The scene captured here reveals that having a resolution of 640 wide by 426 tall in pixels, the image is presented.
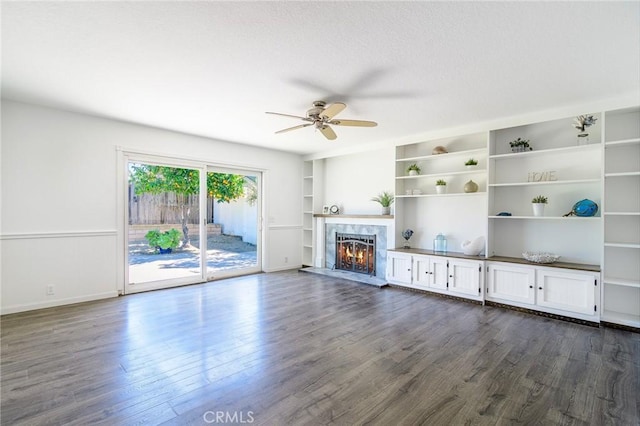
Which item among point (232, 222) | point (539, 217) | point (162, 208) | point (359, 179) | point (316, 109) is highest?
point (316, 109)

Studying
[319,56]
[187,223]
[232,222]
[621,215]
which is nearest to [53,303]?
[187,223]

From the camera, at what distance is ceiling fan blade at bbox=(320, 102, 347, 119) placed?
10.2 ft

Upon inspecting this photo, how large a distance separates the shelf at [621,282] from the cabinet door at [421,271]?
2093 mm

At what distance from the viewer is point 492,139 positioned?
4.58 m

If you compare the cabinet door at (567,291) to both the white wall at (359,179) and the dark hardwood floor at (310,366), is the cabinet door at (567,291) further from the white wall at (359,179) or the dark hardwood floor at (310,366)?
the white wall at (359,179)

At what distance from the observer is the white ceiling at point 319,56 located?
2.09 meters

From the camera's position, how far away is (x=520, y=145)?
433cm

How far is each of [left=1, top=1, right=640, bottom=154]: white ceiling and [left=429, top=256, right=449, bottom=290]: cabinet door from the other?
2189 mm

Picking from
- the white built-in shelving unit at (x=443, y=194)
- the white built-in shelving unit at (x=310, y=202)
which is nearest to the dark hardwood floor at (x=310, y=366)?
the white built-in shelving unit at (x=443, y=194)

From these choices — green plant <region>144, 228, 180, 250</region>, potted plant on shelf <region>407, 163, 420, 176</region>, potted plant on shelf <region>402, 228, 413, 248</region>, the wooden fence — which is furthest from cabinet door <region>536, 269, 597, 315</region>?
green plant <region>144, 228, 180, 250</region>

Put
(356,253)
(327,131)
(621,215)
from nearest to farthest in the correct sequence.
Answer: (621,215)
(327,131)
(356,253)

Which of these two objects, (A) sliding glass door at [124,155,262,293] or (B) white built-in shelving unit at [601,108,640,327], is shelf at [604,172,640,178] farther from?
(A) sliding glass door at [124,155,262,293]

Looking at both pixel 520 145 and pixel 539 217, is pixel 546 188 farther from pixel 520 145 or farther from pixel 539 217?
pixel 520 145

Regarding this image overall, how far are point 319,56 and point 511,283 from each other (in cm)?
382
